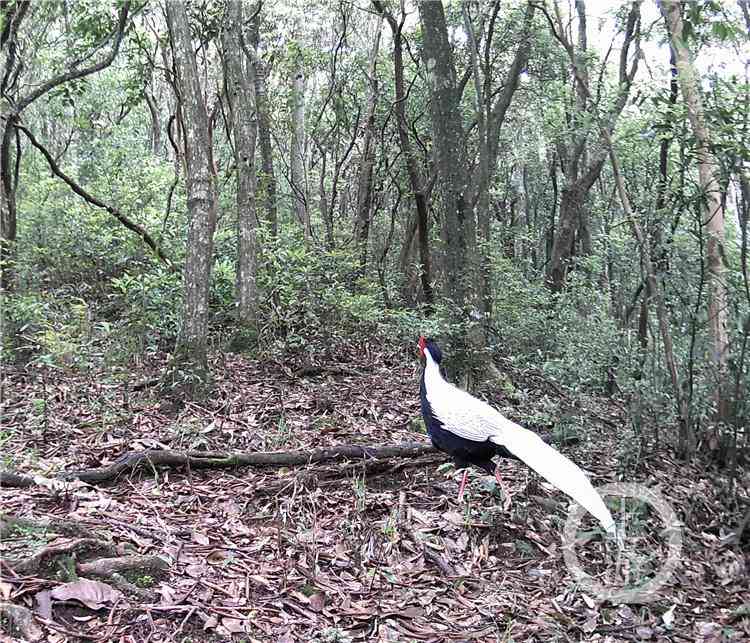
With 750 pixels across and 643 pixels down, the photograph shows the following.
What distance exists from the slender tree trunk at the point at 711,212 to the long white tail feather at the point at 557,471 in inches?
83.0

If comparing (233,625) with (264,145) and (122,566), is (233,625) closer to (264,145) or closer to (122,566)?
(122,566)

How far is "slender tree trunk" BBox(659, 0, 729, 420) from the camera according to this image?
495 centimetres

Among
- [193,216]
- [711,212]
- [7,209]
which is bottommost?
[711,212]

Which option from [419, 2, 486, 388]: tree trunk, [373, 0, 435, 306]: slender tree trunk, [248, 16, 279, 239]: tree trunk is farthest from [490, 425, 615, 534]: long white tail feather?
[248, 16, 279, 239]: tree trunk

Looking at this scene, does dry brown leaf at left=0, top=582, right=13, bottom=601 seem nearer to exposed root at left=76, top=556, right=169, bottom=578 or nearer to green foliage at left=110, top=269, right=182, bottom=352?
exposed root at left=76, top=556, right=169, bottom=578

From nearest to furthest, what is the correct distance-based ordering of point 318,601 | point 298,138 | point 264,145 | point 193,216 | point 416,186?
point 318,601, point 193,216, point 416,186, point 264,145, point 298,138

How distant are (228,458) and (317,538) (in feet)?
3.45

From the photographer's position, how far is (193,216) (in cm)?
595

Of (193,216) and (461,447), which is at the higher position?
(193,216)

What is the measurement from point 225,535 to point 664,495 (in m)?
3.06

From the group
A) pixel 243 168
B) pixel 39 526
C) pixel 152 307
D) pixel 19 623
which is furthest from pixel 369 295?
pixel 19 623

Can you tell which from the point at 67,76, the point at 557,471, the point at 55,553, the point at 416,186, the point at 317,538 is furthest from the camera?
the point at 416,186

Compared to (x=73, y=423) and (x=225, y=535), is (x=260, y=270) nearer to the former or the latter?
(x=73, y=423)

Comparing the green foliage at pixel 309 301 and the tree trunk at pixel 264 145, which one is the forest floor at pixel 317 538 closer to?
the green foliage at pixel 309 301
